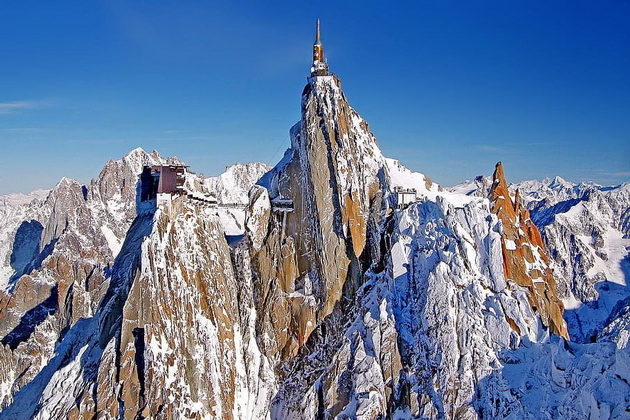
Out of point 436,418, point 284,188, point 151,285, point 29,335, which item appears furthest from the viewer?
point 29,335

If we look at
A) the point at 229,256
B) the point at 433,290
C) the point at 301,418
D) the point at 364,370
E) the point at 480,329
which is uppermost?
the point at 229,256

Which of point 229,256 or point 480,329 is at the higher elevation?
point 229,256

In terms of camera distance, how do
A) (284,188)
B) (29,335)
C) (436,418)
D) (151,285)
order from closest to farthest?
(436,418) → (151,285) → (284,188) → (29,335)

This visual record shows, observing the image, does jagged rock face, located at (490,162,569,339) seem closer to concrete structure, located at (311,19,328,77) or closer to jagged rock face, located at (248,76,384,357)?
jagged rock face, located at (248,76,384,357)

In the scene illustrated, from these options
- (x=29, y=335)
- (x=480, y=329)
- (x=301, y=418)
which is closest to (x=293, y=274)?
(x=301, y=418)

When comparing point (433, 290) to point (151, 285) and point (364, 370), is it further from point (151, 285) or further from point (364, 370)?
point (151, 285)

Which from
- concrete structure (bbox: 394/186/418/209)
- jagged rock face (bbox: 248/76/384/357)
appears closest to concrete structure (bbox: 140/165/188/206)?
jagged rock face (bbox: 248/76/384/357)

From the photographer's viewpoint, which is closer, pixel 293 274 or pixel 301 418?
pixel 301 418
